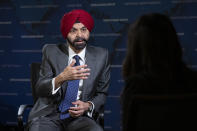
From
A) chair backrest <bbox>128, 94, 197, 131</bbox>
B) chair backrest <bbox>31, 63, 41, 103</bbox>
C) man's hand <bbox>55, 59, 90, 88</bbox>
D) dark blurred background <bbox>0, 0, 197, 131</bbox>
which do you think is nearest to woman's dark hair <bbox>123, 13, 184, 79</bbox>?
chair backrest <bbox>128, 94, 197, 131</bbox>

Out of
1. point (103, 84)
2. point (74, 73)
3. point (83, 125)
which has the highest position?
point (74, 73)

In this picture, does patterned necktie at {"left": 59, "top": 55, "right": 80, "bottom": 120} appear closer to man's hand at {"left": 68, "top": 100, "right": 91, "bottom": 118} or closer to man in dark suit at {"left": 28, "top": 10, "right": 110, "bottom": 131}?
man in dark suit at {"left": 28, "top": 10, "right": 110, "bottom": 131}

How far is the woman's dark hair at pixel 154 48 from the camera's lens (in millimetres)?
1374

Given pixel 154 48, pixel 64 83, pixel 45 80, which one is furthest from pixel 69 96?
pixel 154 48

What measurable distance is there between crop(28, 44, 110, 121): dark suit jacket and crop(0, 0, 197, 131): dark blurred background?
2.16 feet

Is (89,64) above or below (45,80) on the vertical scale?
above

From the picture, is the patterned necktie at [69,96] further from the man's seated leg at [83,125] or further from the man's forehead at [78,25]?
the man's forehead at [78,25]

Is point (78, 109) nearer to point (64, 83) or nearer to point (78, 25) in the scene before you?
point (64, 83)

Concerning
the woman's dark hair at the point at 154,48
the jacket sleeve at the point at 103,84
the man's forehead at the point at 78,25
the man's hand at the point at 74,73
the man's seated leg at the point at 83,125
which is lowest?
the man's seated leg at the point at 83,125

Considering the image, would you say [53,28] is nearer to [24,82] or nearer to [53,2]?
[53,2]

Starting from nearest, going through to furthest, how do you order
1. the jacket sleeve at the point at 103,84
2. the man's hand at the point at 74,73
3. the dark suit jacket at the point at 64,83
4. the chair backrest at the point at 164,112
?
the chair backrest at the point at 164,112 → the man's hand at the point at 74,73 → the dark suit jacket at the point at 64,83 → the jacket sleeve at the point at 103,84

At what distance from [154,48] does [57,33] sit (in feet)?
7.22

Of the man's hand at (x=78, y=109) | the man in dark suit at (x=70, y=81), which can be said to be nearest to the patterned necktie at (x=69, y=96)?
the man in dark suit at (x=70, y=81)

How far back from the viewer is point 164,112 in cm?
129
